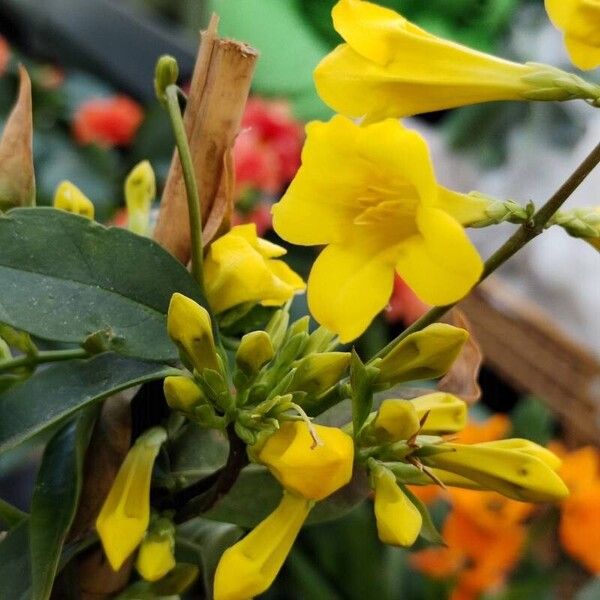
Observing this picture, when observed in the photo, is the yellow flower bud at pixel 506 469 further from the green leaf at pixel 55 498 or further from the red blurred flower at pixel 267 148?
the red blurred flower at pixel 267 148


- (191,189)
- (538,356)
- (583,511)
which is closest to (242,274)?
(191,189)

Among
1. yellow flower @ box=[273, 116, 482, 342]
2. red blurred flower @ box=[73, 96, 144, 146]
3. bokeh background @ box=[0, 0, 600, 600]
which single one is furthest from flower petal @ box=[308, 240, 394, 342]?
red blurred flower @ box=[73, 96, 144, 146]

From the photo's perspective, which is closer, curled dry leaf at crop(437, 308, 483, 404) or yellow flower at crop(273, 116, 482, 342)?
yellow flower at crop(273, 116, 482, 342)

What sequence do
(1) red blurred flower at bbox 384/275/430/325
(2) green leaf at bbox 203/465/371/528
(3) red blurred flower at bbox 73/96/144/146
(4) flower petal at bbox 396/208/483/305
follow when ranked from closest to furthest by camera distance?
(4) flower petal at bbox 396/208/483/305 → (2) green leaf at bbox 203/465/371/528 → (1) red blurred flower at bbox 384/275/430/325 → (3) red blurred flower at bbox 73/96/144/146

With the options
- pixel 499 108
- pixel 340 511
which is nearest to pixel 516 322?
pixel 499 108

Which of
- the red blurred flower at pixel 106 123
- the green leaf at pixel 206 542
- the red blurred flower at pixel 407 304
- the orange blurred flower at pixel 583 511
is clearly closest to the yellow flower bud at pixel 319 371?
the green leaf at pixel 206 542

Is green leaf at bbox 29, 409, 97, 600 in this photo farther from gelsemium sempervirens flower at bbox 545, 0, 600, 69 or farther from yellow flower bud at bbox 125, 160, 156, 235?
gelsemium sempervirens flower at bbox 545, 0, 600, 69

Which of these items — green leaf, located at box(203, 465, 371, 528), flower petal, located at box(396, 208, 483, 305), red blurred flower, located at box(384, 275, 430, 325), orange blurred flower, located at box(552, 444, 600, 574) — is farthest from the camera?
red blurred flower, located at box(384, 275, 430, 325)
